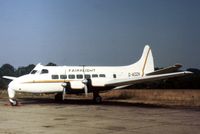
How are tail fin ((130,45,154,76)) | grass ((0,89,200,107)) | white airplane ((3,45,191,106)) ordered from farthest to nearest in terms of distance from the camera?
tail fin ((130,45,154,76)) < grass ((0,89,200,107)) < white airplane ((3,45,191,106))

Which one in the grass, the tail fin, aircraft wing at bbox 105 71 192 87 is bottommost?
the grass

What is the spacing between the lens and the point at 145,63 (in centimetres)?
3641

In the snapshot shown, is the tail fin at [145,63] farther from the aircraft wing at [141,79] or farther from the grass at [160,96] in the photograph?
the aircraft wing at [141,79]

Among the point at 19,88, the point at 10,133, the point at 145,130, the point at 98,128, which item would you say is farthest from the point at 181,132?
the point at 19,88

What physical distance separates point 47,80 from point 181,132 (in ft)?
58.1

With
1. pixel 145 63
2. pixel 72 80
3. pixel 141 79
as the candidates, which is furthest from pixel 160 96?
pixel 72 80

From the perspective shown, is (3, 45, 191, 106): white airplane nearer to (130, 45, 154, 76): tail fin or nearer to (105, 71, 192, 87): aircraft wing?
(105, 71, 192, 87): aircraft wing

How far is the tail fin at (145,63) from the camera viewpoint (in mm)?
35625

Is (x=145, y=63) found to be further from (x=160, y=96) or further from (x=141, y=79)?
(x=141, y=79)

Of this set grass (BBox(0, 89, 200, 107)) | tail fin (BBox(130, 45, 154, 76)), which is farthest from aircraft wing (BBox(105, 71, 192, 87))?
tail fin (BBox(130, 45, 154, 76))

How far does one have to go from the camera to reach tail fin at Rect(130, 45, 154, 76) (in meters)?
35.6

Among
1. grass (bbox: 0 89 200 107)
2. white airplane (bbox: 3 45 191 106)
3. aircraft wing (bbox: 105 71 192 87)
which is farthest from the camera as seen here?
grass (bbox: 0 89 200 107)

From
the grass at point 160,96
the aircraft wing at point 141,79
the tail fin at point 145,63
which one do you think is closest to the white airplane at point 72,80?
the aircraft wing at point 141,79

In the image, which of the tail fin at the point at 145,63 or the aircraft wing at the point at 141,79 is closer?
the aircraft wing at the point at 141,79
